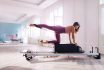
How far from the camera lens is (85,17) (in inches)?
333

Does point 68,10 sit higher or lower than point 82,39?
higher

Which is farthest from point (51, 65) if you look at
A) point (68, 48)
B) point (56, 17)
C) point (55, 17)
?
point (55, 17)

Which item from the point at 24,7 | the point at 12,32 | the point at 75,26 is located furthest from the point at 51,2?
the point at 12,32

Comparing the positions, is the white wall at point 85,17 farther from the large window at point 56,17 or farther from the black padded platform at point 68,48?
the black padded platform at point 68,48

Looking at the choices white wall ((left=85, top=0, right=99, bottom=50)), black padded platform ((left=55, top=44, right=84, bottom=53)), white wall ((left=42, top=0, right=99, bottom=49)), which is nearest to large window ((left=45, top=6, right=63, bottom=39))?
white wall ((left=42, top=0, right=99, bottom=49))

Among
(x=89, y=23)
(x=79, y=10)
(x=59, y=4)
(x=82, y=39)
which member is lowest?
(x=82, y=39)

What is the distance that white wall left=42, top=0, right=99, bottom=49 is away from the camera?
8000 mm

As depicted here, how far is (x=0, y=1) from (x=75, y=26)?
5874 millimetres

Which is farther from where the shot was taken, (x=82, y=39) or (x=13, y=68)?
(x=82, y=39)

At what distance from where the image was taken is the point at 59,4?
1084cm

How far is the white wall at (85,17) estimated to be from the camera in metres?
8.00

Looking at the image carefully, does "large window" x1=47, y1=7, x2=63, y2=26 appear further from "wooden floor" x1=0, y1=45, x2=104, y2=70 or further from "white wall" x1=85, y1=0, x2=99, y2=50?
"wooden floor" x1=0, y1=45, x2=104, y2=70

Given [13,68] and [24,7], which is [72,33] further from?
[24,7]

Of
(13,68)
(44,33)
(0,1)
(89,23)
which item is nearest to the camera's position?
(13,68)
